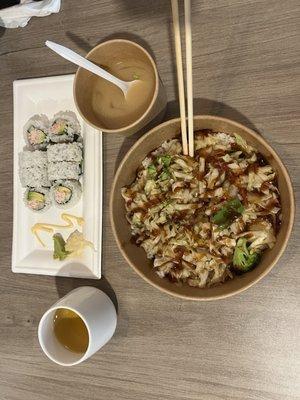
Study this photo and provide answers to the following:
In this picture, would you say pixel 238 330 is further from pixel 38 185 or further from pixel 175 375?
pixel 38 185

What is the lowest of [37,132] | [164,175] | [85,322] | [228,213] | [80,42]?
[85,322]

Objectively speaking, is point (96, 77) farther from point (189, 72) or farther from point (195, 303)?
point (195, 303)

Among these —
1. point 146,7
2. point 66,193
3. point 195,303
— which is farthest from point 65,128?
point 195,303

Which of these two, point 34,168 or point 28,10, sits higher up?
point 28,10

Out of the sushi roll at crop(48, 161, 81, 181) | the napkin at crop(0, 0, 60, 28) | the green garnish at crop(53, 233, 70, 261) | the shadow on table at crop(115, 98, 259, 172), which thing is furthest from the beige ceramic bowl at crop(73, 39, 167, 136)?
the green garnish at crop(53, 233, 70, 261)

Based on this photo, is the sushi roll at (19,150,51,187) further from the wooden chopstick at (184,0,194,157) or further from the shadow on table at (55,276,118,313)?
the wooden chopstick at (184,0,194,157)

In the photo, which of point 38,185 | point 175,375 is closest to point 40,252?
point 38,185

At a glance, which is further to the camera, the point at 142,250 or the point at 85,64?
the point at 142,250
